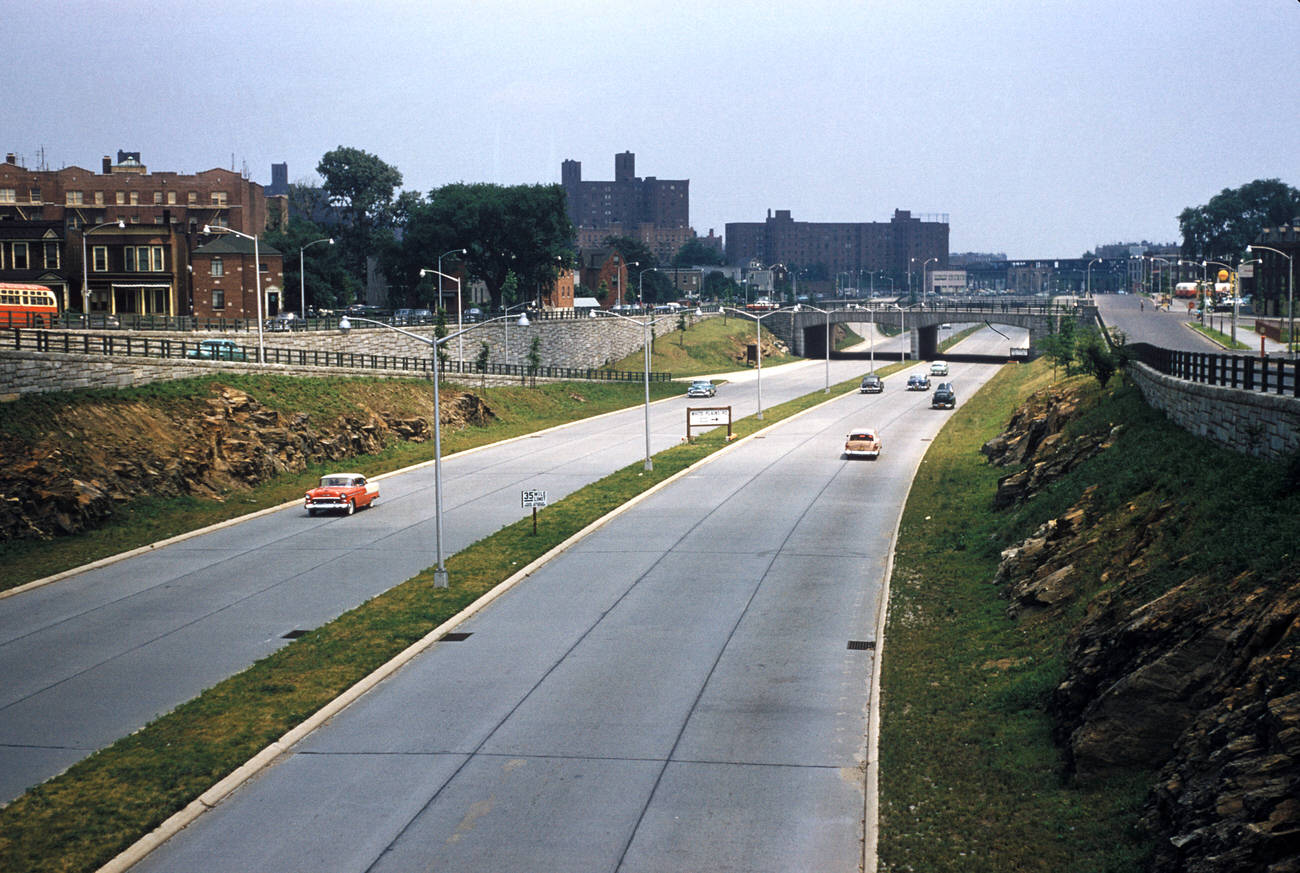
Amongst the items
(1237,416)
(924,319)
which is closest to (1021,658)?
(1237,416)

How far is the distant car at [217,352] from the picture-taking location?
208ft

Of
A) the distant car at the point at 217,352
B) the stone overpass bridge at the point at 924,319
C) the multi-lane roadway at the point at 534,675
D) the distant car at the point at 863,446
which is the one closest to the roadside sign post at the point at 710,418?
the distant car at the point at 863,446

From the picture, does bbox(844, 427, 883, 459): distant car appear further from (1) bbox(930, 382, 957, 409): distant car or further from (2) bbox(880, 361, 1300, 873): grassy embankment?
(1) bbox(930, 382, 957, 409): distant car

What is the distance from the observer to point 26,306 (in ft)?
226

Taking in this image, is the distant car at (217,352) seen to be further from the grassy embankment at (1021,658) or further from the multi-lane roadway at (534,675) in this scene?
the grassy embankment at (1021,658)

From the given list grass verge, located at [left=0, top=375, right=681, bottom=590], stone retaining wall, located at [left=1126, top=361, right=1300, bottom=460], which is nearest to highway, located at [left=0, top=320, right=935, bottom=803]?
grass verge, located at [left=0, top=375, right=681, bottom=590]

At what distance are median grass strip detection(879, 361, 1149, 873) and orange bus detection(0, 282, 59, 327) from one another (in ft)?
167

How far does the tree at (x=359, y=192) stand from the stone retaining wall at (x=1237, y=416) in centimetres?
14093

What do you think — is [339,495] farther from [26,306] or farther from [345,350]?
[345,350]

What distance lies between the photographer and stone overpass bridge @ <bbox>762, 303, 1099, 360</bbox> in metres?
137

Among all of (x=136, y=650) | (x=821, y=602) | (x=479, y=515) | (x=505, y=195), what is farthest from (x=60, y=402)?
(x=505, y=195)

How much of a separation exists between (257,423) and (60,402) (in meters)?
9.69

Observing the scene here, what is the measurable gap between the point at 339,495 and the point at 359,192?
5164 inches

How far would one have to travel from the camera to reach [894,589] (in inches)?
1292
